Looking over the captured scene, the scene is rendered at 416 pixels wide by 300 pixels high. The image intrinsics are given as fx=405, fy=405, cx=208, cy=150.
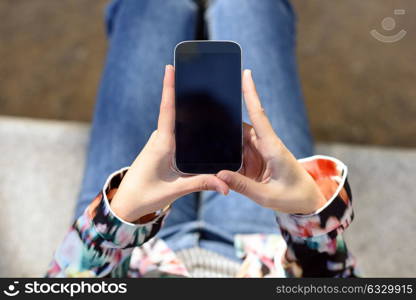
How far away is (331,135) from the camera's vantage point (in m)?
0.86

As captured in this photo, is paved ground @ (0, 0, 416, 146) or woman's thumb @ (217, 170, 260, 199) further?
paved ground @ (0, 0, 416, 146)

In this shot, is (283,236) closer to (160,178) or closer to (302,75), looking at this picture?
(160,178)

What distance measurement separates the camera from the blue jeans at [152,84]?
47 cm

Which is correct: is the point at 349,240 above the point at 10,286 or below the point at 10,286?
below

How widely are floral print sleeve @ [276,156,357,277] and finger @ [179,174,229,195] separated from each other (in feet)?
0.30

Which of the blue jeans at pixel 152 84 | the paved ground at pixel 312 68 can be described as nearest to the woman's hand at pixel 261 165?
the blue jeans at pixel 152 84

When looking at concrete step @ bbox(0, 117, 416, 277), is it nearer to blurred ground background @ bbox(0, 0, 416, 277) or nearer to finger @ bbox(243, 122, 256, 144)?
blurred ground background @ bbox(0, 0, 416, 277)

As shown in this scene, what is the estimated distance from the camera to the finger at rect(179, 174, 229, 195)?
12.2 inches

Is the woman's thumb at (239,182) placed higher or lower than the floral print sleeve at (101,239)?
higher

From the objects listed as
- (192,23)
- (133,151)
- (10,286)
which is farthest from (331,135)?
(10,286)

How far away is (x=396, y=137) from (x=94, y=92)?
2.14 feet

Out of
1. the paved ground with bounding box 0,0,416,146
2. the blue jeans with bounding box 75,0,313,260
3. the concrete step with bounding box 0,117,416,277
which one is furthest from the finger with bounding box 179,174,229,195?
the paved ground with bounding box 0,0,416,146

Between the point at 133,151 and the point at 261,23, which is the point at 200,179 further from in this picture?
the point at 261,23

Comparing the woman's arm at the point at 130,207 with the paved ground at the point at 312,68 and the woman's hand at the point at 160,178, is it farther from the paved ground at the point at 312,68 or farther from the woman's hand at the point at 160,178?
the paved ground at the point at 312,68
